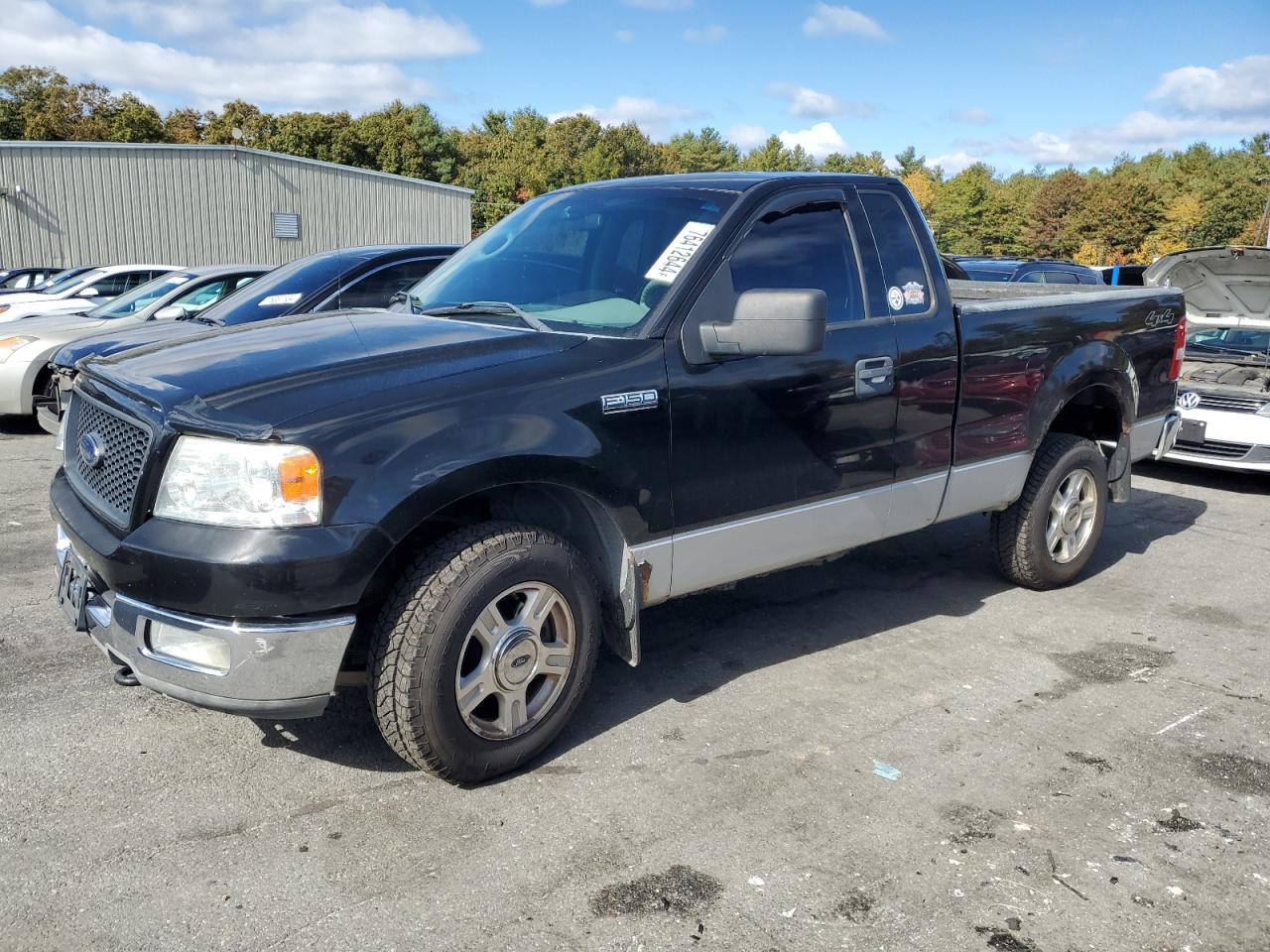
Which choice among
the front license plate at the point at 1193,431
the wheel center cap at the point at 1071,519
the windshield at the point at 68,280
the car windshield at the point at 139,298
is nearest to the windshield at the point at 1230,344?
the front license plate at the point at 1193,431

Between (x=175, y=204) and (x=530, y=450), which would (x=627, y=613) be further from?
(x=175, y=204)

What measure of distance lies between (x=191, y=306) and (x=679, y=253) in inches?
295

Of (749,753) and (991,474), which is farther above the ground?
(991,474)

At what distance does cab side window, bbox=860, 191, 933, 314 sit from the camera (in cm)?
445

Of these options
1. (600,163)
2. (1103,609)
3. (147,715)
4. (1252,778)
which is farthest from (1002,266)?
(600,163)

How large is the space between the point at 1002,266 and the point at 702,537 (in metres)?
16.0

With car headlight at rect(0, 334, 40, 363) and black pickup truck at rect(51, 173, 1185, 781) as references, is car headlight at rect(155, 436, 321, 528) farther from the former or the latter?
car headlight at rect(0, 334, 40, 363)

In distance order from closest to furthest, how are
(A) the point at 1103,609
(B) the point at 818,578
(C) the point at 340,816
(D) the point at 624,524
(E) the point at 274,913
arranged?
(E) the point at 274,913 < (C) the point at 340,816 < (D) the point at 624,524 < (A) the point at 1103,609 < (B) the point at 818,578

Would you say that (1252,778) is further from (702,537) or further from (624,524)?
(624,524)

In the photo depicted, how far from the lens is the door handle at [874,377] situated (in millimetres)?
4191

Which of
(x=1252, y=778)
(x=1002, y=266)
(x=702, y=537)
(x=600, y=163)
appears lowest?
(x=1252, y=778)

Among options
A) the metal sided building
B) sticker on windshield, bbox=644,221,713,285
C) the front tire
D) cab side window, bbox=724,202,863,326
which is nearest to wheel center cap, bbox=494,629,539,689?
the front tire

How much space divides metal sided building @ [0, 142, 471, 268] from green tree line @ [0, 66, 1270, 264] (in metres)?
25.6

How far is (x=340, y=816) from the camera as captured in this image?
125 inches
